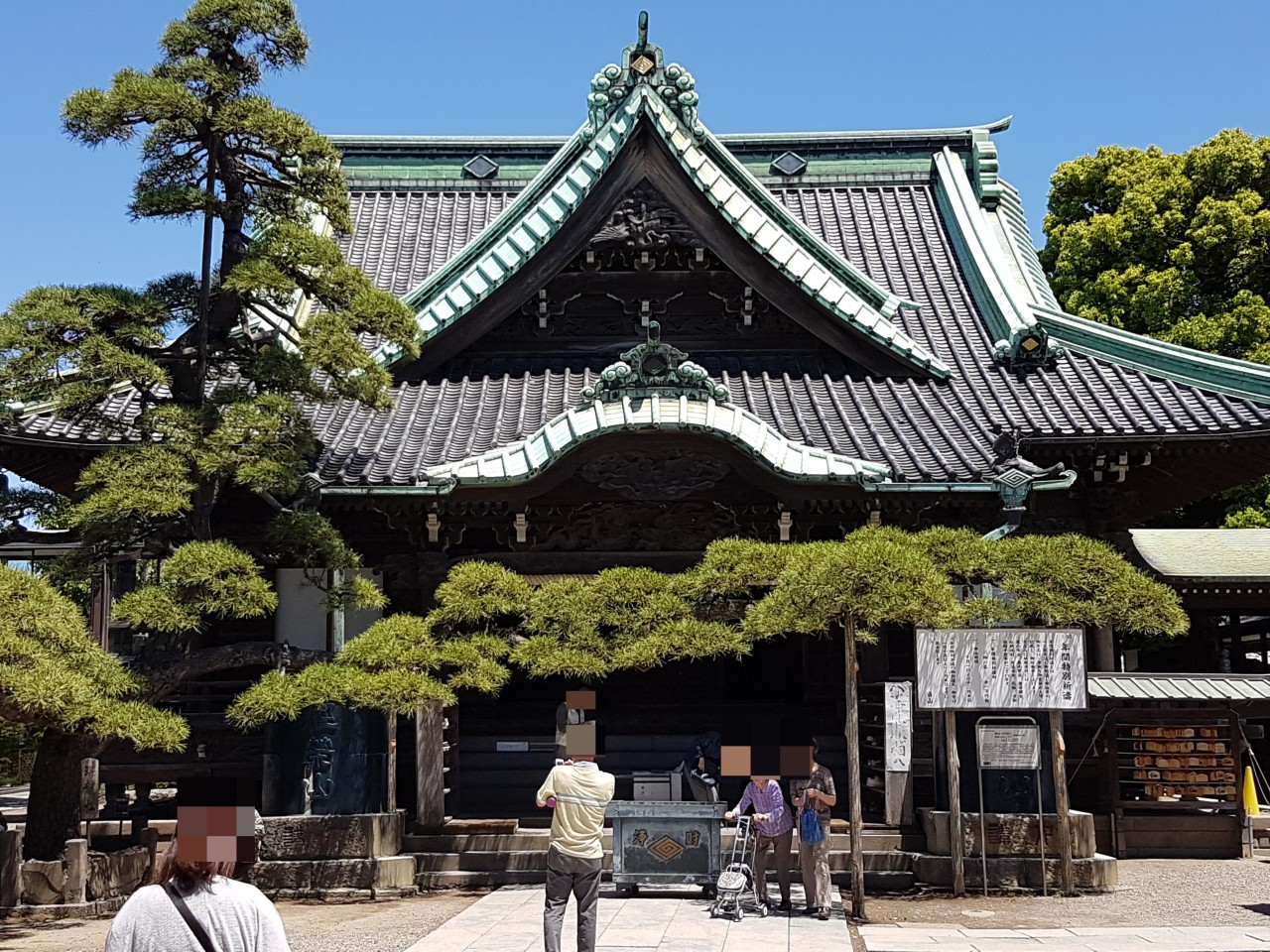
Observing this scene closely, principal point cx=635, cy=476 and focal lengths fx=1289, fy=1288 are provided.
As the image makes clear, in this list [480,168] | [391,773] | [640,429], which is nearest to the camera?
[640,429]

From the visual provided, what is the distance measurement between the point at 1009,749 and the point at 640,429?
4.83 meters

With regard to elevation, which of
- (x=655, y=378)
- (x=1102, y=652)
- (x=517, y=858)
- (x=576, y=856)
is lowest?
(x=517, y=858)

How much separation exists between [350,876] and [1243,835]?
10273 millimetres

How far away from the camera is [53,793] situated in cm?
1098

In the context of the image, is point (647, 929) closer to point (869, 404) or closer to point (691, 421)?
point (691, 421)

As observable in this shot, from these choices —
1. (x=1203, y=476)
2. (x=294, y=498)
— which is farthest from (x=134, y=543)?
(x=1203, y=476)

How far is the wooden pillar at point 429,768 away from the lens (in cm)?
1336

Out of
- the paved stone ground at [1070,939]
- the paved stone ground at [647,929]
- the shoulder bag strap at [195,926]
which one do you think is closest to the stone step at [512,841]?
the paved stone ground at [647,929]

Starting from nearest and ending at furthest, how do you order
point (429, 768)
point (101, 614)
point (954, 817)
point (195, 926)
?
point (195, 926)
point (954, 817)
point (429, 768)
point (101, 614)

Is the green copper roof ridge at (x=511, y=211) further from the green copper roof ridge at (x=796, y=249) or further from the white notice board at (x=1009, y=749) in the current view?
the white notice board at (x=1009, y=749)

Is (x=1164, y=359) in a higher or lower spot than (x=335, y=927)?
higher

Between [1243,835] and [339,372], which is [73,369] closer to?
[339,372]

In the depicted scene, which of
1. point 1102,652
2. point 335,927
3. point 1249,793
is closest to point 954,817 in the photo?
point 1102,652

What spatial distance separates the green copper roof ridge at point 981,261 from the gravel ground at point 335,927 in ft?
30.9
